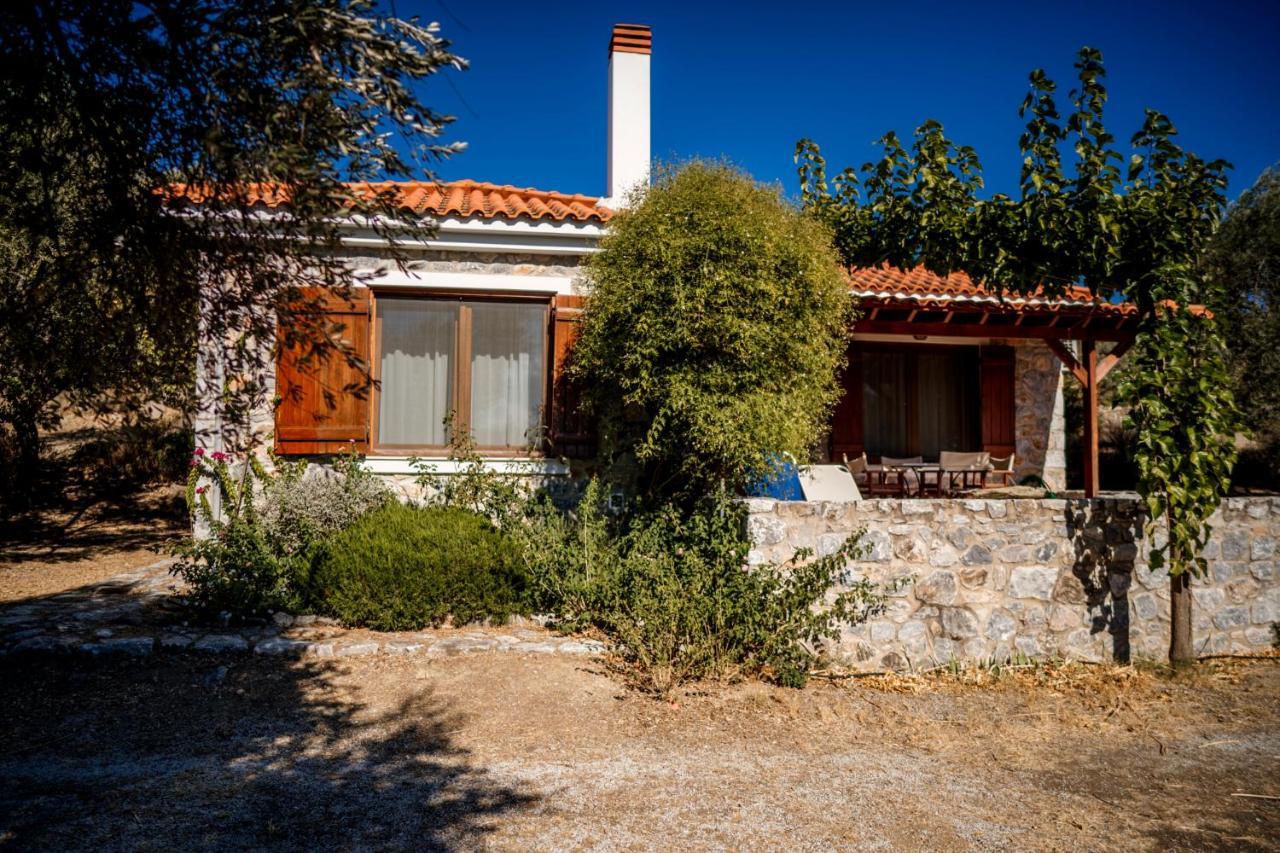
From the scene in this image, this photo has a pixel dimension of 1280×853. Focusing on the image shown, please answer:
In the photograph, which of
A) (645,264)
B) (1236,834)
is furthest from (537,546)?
(1236,834)

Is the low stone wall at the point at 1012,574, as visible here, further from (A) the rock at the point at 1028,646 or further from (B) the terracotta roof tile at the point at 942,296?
(B) the terracotta roof tile at the point at 942,296

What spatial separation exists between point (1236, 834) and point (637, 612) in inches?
128

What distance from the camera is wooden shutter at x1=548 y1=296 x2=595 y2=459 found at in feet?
25.2

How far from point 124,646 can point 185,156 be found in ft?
10.7

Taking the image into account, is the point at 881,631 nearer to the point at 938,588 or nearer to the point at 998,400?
the point at 938,588

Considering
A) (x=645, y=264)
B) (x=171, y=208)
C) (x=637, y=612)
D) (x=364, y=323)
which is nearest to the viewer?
(x=171, y=208)

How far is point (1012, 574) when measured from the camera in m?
5.86

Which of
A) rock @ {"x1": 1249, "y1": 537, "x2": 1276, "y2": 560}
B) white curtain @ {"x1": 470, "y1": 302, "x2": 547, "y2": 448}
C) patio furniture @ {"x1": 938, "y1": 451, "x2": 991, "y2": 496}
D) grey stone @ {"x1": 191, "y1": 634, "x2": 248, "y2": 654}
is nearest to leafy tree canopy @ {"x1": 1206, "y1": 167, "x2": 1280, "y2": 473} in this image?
patio furniture @ {"x1": 938, "y1": 451, "x2": 991, "y2": 496}

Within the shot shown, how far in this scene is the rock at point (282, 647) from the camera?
5250 mm

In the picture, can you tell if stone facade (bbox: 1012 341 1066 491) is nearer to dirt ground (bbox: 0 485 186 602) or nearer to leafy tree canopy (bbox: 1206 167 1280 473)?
leafy tree canopy (bbox: 1206 167 1280 473)

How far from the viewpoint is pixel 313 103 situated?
297 centimetres

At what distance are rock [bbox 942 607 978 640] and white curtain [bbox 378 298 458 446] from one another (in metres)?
4.69

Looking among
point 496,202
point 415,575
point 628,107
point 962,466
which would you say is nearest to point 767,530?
point 415,575

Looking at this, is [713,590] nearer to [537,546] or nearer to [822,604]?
[822,604]
